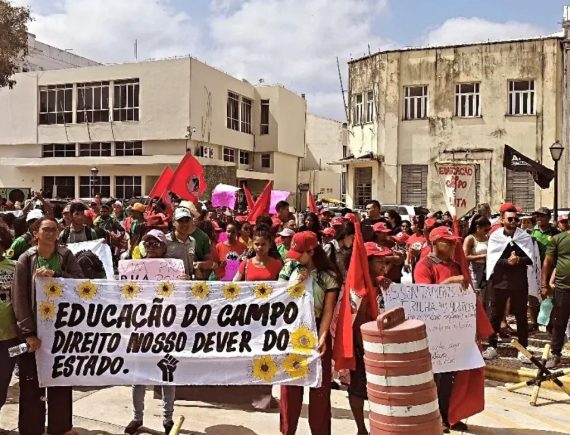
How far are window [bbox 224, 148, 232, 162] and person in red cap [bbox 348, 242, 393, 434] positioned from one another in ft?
137

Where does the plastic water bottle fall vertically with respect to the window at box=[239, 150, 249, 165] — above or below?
below

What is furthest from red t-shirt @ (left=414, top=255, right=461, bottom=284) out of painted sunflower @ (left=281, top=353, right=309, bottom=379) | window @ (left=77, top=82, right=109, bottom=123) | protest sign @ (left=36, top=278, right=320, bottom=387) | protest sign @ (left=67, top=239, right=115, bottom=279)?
window @ (left=77, top=82, right=109, bottom=123)

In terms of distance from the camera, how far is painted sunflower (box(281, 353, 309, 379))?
A: 5223 mm

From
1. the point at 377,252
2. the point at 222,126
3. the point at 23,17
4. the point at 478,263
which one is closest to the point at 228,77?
the point at 222,126

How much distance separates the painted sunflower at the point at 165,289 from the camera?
5.50m

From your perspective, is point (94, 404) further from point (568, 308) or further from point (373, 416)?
point (568, 308)

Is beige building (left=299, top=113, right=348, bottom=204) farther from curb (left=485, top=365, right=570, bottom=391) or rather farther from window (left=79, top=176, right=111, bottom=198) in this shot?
curb (left=485, top=365, right=570, bottom=391)

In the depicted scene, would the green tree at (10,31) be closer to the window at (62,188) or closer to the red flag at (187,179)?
the window at (62,188)

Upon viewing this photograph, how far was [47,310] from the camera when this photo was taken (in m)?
5.31

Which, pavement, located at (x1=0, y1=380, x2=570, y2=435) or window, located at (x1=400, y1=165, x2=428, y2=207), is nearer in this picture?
pavement, located at (x1=0, y1=380, x2=570, y2=435)

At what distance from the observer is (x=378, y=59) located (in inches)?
1182

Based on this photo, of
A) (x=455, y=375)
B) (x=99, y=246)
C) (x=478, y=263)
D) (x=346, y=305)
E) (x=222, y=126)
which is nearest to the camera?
(x=346, y=305)

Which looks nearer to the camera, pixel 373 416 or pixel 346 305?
pixel 373 416

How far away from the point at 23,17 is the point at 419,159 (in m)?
18.5
